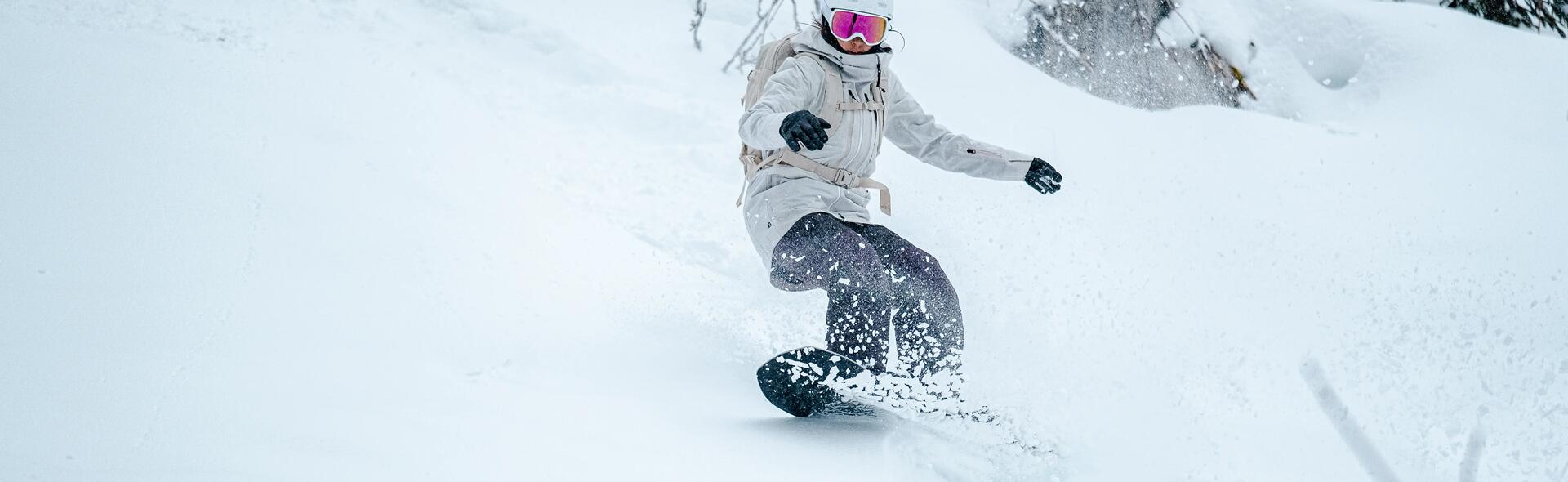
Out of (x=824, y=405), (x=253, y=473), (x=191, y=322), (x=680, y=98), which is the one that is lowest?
(x=680, y=98)

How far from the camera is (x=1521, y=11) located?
7973 mm

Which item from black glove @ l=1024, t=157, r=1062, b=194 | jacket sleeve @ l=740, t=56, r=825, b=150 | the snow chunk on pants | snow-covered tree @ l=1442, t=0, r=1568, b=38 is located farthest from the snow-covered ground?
jacket sleeve @ l=740, t=56, r=825, b=150

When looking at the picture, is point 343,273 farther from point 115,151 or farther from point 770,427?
point 770,427

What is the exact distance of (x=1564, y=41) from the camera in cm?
774

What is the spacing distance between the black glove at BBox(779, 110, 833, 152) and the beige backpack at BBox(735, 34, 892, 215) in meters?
0.31

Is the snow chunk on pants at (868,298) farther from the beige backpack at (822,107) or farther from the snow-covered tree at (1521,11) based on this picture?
the snow-covered tree at (1521,11)

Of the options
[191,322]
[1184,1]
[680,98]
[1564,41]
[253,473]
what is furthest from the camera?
[1184,1]

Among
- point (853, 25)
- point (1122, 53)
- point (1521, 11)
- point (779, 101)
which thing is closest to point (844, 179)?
point (779, 101)

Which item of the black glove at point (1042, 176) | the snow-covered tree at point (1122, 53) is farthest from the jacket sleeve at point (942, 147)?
the snow-covered tree at point (1122, 53)

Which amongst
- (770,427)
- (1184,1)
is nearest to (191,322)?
(770,427)

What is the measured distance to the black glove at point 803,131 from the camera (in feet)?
7.89

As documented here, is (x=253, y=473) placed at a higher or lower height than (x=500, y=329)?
higher

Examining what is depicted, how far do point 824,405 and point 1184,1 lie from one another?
7.13m

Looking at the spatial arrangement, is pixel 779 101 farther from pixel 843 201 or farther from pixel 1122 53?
pixel 1122 53
